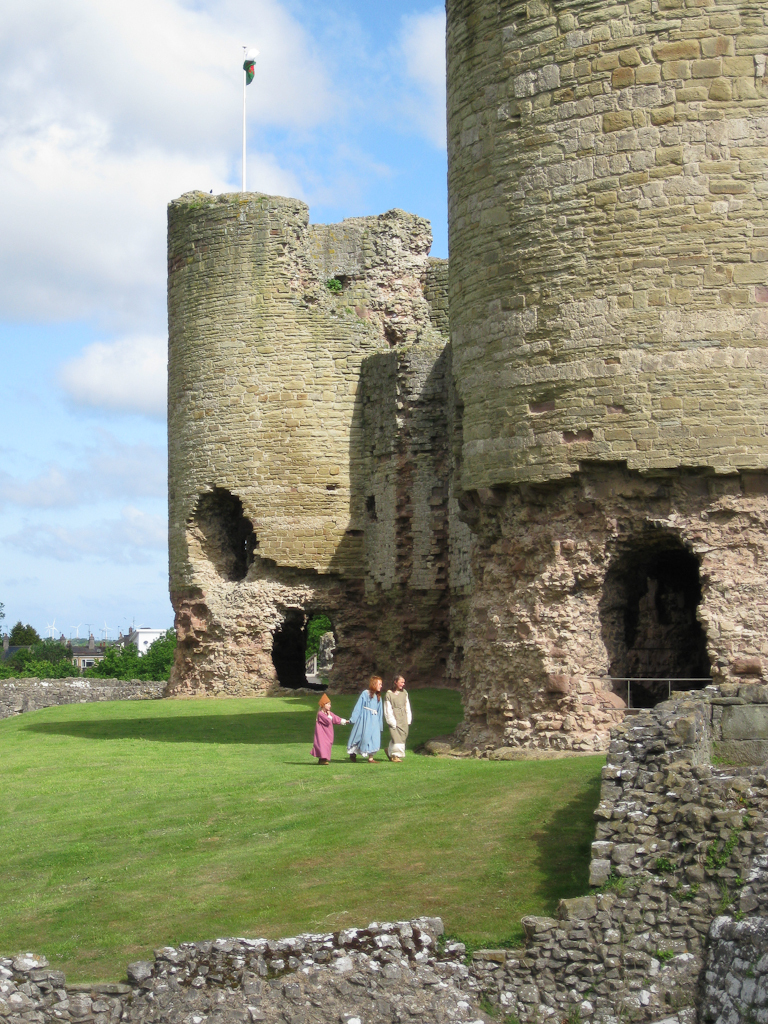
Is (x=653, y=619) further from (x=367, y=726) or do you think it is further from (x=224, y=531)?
(x=224, y=531)

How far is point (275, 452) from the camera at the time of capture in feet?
84.6

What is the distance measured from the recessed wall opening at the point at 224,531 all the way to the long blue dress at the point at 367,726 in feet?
38.1

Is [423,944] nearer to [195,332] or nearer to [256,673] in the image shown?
[256,673]

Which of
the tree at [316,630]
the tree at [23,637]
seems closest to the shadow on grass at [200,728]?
the tree at [316,630]

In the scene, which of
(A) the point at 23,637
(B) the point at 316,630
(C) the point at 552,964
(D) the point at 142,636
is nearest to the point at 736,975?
(C) the point at 552,964

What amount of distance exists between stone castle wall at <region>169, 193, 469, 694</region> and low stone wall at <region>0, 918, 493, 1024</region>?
16.7 meters

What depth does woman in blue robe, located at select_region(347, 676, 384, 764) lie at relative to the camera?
14.7 meters

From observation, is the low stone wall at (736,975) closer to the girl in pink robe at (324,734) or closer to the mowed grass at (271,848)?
the mowed grass at (271,848)

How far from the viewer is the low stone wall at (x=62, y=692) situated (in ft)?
98.7

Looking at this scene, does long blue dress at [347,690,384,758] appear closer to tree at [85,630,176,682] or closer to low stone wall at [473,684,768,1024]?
low stone wall at [473,684,768,1024]

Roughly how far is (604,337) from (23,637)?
80.2 m

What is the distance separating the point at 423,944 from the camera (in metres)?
8.29

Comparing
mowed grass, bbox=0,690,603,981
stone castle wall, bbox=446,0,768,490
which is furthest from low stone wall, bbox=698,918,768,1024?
stone castle wall, bbox=446,0,768,490

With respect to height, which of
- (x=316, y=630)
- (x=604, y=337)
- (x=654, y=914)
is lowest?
(x=654, y=914)
